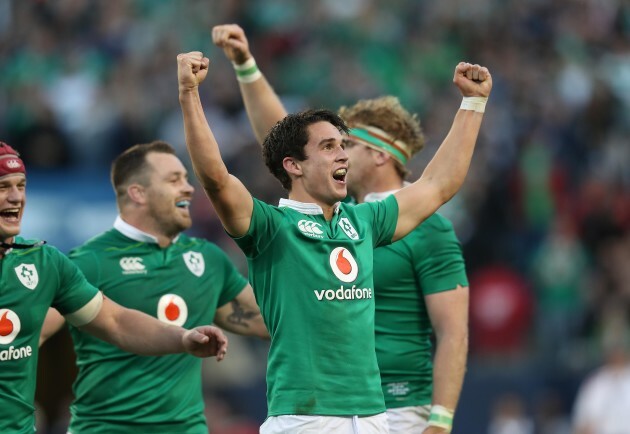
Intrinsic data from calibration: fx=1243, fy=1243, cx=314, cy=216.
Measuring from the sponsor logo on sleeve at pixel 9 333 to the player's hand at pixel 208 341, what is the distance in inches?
34.5

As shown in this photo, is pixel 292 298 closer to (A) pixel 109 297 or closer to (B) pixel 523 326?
(A) pixel 109 297

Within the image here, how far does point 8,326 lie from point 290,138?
5.71ft

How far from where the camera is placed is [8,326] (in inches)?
251

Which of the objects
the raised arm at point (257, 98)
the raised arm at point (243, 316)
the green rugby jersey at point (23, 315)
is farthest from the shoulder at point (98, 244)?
the raised arm at point (257, 98)

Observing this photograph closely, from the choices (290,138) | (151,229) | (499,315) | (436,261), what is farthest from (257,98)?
(499,315)

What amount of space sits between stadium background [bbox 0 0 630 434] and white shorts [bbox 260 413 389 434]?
712cm

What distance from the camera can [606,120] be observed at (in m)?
16.3

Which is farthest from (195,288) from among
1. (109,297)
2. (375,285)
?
(375,285)

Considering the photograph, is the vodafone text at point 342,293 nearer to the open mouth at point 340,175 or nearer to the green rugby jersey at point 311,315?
the green rugby jersey at point 311,315

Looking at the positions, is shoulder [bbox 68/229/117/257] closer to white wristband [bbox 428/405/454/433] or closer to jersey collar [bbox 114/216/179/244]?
jersey collar [bbox 114/216/179/244]

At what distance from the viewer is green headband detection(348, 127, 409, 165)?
25.0 feet

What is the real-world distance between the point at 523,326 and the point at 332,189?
8134 millimetres

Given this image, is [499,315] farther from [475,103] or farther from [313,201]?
[313,201]

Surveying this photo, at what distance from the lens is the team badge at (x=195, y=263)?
25.5ft
